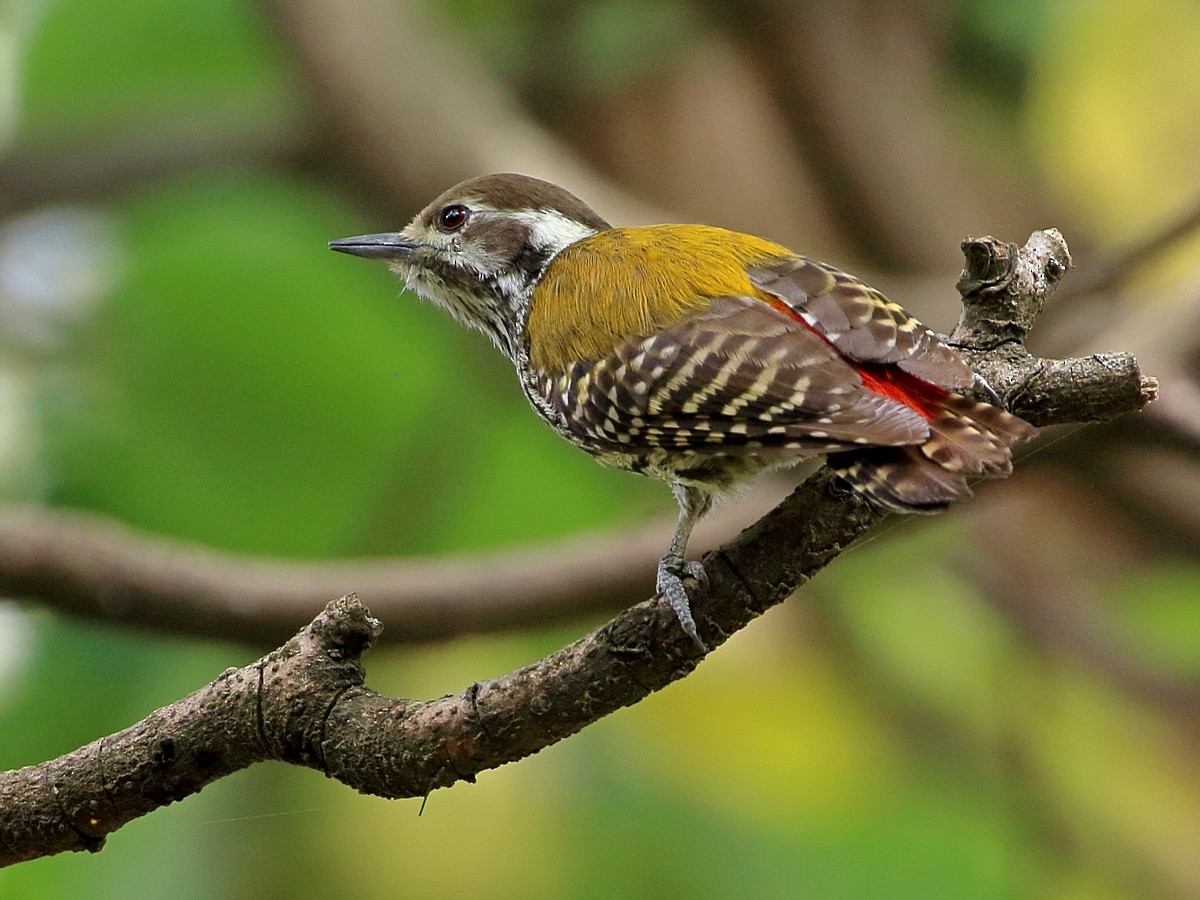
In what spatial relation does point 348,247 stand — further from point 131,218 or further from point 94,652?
point 131,218

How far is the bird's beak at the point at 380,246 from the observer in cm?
219

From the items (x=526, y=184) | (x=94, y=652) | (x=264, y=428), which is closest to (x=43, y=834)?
(x=526, y=184)

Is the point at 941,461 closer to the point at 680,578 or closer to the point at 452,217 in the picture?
the point at 680,578

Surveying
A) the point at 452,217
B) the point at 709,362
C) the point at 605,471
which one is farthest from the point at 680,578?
the point at 605,471

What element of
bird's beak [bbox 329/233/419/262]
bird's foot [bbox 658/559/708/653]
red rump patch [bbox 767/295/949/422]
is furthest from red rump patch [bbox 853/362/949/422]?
bird's beak [bbox 329/233/419/262]

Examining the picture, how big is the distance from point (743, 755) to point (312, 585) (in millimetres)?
1108

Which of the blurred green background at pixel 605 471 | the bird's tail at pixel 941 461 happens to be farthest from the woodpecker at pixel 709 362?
the blurred green background at pixel 605 471

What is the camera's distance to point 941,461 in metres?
1.34

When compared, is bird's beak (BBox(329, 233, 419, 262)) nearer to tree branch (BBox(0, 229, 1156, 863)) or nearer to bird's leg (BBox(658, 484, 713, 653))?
bird's leg (BBox(658, 484, 713, 653))

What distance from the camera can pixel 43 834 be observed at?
1.50 metres

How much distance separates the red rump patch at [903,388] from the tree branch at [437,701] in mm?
62

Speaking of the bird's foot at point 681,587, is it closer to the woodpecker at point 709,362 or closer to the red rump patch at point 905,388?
the woodpecker at point 709,362

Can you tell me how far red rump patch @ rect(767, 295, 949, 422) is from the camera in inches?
57.3

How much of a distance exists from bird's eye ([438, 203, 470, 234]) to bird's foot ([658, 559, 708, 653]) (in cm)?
95
